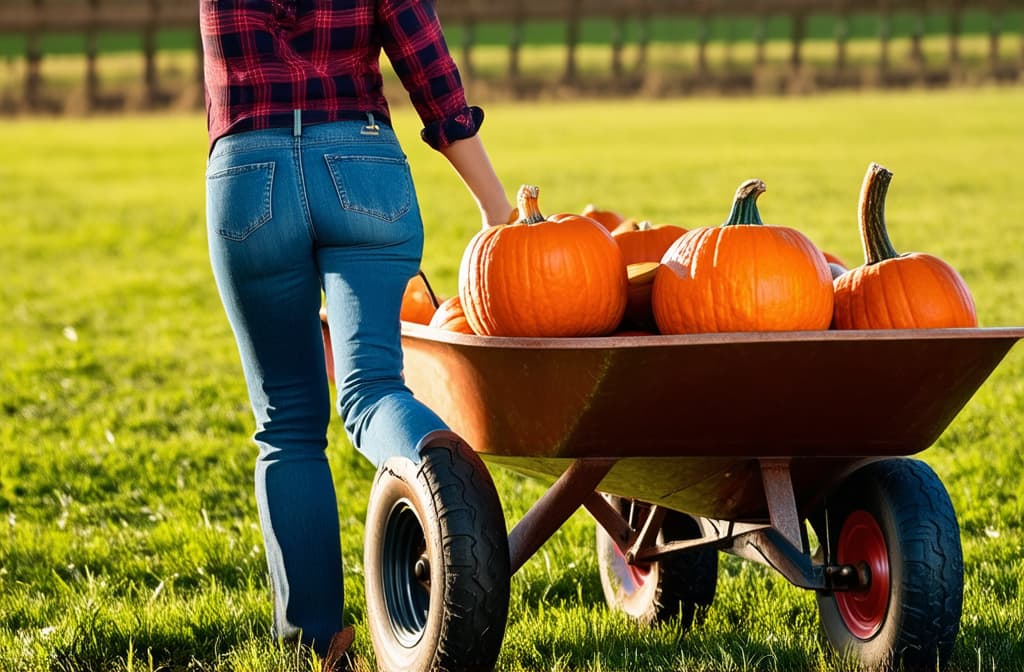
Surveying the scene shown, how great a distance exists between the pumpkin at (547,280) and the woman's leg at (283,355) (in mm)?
347

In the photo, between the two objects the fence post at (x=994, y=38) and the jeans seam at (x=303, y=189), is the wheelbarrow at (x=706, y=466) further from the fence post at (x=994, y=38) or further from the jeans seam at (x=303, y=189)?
the fence post at (x=994, y=38)

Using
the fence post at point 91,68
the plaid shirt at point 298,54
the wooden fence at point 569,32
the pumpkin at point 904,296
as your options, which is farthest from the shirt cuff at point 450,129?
the fence post at point 91,68

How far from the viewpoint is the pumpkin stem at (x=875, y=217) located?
125 inches

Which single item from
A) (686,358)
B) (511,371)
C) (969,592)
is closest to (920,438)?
(686,358)

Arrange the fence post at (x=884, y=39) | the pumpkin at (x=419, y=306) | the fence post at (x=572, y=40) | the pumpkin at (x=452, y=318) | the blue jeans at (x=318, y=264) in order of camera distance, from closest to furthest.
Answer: the blue jeans at (x=318, y=264)
the pumpkin at (x=452, y=318)
the pumpkin at (x=419, y=306)
the fence post at (x=572, y=40)
the fence post at (x=884, y=39)

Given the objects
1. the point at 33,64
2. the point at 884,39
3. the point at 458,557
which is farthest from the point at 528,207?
the point at 884,39

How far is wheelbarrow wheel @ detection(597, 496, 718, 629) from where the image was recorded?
3814mm

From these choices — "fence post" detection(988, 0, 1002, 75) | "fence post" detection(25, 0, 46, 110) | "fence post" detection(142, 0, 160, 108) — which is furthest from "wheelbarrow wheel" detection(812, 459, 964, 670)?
"fence post" detection(988, 0, 1002, 75)

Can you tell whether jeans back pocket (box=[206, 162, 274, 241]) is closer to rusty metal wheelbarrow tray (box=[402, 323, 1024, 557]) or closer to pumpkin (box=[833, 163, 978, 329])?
rusty metal wheelbarrow tray (box=[402, 323, 1024, 557])

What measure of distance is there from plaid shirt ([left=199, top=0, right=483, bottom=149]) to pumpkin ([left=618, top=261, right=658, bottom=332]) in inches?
24.2

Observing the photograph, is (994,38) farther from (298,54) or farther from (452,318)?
(298,54)

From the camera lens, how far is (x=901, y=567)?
9.87 feet

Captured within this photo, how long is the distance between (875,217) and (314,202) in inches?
46.4

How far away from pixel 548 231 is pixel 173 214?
570 inches
